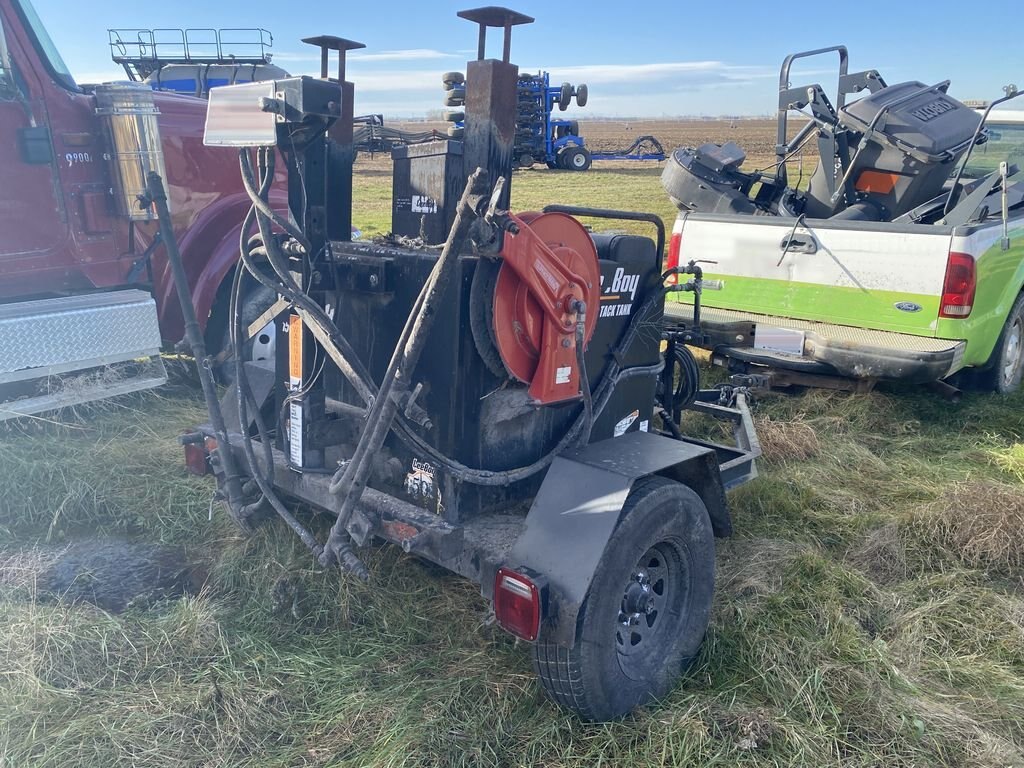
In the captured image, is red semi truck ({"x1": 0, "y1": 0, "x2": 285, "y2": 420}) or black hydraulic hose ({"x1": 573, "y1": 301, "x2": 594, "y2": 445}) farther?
red semi truck ({"x1": 0, "y1": 0, "x2": 285, "y2": 420})

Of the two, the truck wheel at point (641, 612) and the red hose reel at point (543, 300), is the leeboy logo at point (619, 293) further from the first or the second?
the truck wheel at point (641, 612)

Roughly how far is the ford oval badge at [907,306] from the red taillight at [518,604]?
13.7 feet

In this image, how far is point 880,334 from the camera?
568cm

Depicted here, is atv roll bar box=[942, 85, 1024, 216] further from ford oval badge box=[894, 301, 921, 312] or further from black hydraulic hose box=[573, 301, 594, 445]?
black hydraulic hose box=[573, 301, 594, 445]

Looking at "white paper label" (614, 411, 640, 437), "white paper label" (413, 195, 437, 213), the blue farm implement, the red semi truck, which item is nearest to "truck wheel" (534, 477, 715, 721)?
"white paper label" (614, 411, 640, 437)

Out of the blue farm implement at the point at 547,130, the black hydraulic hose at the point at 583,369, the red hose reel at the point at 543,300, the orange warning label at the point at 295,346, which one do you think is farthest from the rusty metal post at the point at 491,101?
the blue farm implement at the point at 547,130

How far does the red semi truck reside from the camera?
4820 mm

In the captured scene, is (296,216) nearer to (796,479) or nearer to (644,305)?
(644,305)

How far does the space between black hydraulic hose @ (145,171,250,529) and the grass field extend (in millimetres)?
374

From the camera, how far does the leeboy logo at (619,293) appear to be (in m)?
3.22

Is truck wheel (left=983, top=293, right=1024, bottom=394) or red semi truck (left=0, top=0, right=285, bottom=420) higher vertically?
red semi truck (left=0, top=0, right=285, bottom=420)

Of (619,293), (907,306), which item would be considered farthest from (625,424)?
(907,306)

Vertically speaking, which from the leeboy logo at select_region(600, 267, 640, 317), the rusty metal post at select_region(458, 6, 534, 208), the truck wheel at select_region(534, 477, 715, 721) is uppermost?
the rusty metal post at select_region(458, 6, 534, 208)

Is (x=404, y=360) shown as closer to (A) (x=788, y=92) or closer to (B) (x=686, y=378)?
(B) (x=686, y=378)
